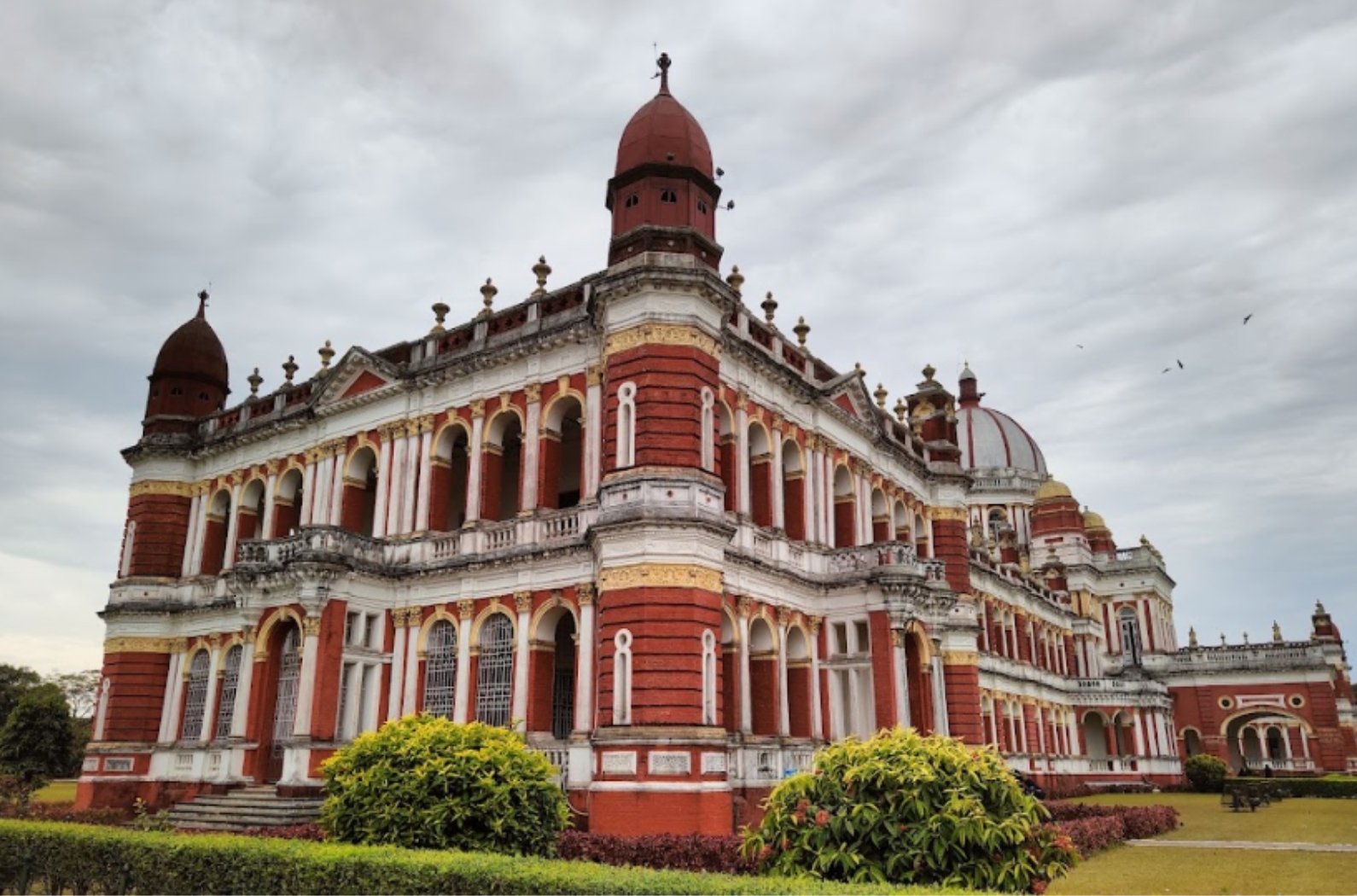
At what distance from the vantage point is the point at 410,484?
93.5ft

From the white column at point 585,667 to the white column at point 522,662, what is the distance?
159cm

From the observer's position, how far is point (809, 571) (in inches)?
1128

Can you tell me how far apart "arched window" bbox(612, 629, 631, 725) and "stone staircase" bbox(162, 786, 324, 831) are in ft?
25.5

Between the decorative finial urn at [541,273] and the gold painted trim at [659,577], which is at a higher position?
the decorative finial urn at [541,273]

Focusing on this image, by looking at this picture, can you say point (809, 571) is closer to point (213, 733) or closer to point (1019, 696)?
point (213, 733)

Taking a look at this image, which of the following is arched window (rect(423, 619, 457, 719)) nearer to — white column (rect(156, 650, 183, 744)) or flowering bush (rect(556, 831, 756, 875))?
flowering bush (rect(556, 831, 756, 875))

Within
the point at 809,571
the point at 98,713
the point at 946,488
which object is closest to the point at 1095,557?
the point at 946,488

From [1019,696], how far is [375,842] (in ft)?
134

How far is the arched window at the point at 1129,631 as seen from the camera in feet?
210

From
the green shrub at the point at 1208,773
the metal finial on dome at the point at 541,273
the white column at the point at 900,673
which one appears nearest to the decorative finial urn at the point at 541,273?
the metal finial on dome at the point at 541,273

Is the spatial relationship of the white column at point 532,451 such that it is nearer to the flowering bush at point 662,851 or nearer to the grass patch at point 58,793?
the flowering bush at point 662,851

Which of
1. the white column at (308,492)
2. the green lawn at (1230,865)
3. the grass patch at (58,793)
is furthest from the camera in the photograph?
the grass patch at (58,793)

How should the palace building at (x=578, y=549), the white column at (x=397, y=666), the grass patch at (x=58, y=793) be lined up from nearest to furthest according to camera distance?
the palace building at (x=578, y=549)
the white column at (x=397, y=666)
the grass patch at (x=58, y=793)

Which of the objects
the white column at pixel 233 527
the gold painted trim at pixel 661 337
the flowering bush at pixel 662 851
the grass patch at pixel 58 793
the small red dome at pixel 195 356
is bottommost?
the grass patch at pixel 58 793
